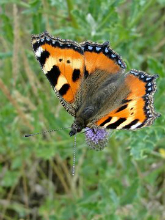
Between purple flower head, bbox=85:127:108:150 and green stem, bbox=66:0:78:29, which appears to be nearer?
purple flower head, bbox=85:127:108:150

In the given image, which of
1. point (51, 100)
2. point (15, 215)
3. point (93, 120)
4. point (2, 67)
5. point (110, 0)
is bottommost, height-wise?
point (15, 215)

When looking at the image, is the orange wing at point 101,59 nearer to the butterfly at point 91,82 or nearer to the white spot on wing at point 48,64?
the butterfly at point 91,82

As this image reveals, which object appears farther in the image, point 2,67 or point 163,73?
point 2,67

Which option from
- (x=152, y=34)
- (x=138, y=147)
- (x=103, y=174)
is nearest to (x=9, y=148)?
(x=103, y=174)

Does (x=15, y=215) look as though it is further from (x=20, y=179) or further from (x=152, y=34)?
(x=152, y=34)

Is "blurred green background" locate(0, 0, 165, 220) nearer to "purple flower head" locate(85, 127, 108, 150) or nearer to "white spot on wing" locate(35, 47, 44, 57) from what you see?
"purple flower head" locate(85, 127, 108, 150)

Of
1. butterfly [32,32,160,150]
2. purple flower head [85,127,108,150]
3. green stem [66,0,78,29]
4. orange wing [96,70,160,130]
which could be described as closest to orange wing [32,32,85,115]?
butterfly [32,32,160,150]

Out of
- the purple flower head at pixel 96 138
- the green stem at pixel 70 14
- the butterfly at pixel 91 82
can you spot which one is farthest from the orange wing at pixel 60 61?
the green stem at pixel 70 14
